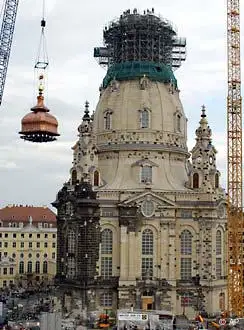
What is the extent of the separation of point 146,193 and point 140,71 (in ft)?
73.2

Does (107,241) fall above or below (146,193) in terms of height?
below

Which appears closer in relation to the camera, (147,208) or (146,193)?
(146,193)

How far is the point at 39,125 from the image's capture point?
76375 mm

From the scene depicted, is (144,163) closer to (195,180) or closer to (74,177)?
(195,180)

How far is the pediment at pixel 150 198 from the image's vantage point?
114m

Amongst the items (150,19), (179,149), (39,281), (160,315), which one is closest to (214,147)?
(179,149)

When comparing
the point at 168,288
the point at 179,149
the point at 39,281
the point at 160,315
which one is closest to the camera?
the point at 160,315

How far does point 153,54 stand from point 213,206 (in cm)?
2853

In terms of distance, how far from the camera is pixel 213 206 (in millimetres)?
116375

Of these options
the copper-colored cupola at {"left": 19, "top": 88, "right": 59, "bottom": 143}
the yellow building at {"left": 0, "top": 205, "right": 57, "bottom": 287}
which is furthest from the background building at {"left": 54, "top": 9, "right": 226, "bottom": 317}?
the yellow building at {"left": 0, "top": 205, "right": 57, "bottom": 287}

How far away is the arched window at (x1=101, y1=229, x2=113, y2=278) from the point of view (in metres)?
114

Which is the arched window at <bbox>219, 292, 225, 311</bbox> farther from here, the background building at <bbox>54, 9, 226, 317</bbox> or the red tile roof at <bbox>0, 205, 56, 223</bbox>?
the red tile roof at <bbox>0, 205, 56, 223</bbox>

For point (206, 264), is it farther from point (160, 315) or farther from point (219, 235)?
point (160, 315)

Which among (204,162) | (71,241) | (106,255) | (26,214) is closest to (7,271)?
(26,214)
